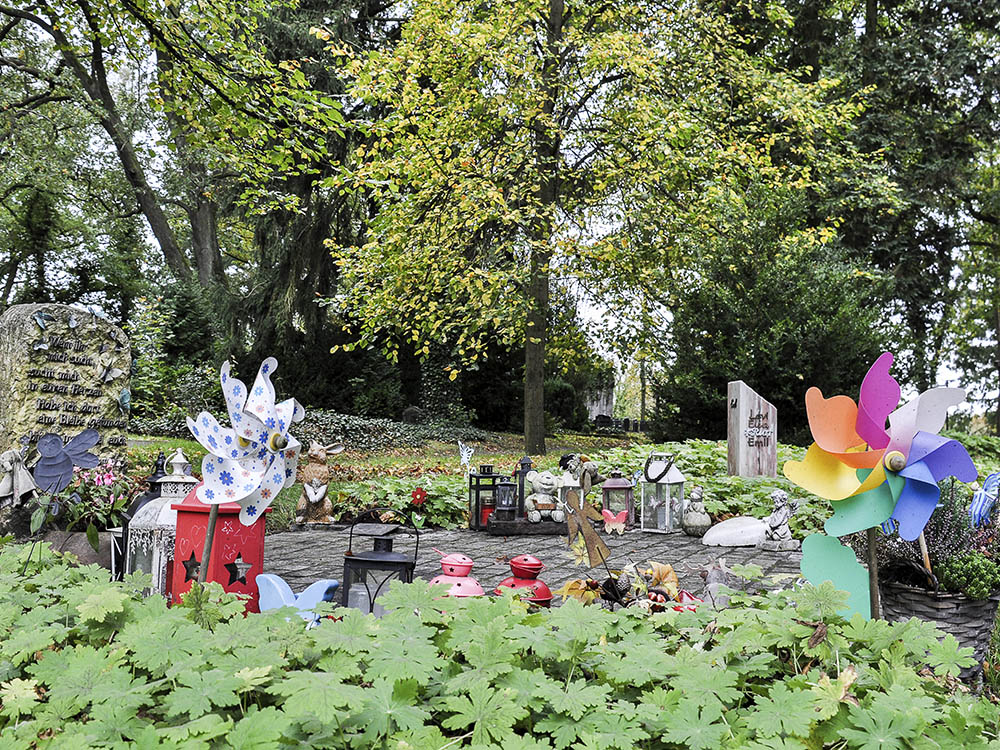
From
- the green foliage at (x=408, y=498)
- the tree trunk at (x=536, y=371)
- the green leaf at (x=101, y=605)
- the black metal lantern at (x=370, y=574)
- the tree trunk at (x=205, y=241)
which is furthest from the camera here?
the tree trunk at (x=205, y=241)

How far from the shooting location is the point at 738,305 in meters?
11.6

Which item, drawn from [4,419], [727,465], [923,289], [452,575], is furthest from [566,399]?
[452,575]

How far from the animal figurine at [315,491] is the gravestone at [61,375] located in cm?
162

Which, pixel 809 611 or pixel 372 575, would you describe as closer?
pixel 809 611

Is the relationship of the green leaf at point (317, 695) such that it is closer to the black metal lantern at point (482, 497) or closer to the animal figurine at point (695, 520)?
the black metal lantern at point (482, 497)

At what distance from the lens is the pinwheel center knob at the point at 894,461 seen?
6.32ft

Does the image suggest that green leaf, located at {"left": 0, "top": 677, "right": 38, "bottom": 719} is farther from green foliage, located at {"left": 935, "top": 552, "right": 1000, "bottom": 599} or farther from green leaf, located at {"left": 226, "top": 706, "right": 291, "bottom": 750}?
green foliage, located at {"left": 935, "top": 552, "right": 1000, "bottom": 599}

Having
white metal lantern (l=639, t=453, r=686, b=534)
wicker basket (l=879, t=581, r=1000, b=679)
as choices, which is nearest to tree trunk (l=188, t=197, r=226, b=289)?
white metal lantern (l=639, t=453, r=686, b=534)

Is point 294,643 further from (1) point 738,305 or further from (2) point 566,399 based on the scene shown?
(2) point 566,399

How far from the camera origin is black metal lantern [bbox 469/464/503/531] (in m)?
7.03

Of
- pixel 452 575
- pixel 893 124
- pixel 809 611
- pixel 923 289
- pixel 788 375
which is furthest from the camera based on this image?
pixel 923 289

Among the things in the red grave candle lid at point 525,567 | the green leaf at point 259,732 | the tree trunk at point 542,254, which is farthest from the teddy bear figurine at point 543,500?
the green leaf at point 259,732

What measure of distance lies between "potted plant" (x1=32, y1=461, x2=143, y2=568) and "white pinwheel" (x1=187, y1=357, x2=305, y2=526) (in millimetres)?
1713

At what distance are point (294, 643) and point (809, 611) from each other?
3.66 ft
